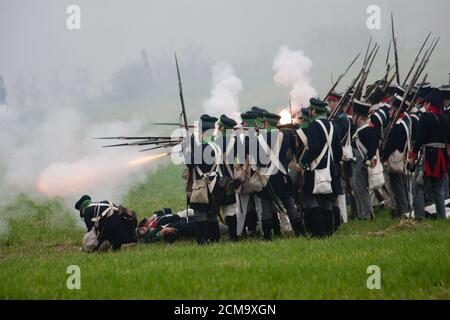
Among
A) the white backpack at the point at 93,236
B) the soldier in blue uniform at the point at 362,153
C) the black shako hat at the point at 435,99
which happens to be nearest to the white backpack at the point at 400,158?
the soldier in blue uniform at the point at 362,153

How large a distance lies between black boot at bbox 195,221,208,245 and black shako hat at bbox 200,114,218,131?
5.01 feet

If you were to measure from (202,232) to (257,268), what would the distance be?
3.55 metres

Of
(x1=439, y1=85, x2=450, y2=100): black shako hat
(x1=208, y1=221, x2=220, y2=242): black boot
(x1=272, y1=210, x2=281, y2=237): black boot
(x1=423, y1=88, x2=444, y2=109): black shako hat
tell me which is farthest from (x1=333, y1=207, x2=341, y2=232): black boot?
(x1=439, y1=85, x2=450, y2=100): black shako hat

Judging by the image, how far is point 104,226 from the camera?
1135cm

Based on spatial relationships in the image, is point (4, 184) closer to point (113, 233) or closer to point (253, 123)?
point (113, 233)

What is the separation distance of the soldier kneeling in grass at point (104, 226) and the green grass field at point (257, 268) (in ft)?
0.85

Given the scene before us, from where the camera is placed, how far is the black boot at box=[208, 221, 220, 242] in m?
11.6

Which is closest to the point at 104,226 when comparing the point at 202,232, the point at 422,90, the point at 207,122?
the point at 202,232

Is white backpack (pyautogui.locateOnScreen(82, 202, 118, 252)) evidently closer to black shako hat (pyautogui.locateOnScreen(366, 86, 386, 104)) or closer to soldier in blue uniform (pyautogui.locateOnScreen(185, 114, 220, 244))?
soldier in blue uniform (pyautogui.locateOnScreen(185, 114, 220, 244))

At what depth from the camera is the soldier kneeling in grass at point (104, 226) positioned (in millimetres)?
11375

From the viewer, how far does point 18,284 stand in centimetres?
793

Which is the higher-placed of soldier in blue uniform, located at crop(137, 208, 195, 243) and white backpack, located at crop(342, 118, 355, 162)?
white backpack, located at crop(342, 118, 355, 162)
